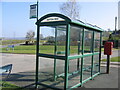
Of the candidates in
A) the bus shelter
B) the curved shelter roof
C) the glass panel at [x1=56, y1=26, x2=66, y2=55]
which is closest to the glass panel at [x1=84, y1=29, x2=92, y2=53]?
the bus shelter

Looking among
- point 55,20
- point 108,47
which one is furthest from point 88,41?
point 55,20

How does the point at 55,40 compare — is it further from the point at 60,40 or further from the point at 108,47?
the point at 108,47

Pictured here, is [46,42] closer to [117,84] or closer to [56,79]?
[56,79]

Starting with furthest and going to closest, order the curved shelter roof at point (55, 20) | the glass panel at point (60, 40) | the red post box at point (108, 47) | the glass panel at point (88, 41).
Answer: the red post box at point (108, 47), the glass panel at point (88, 41), the glass panel at point (60, 40), the curved shelter roof at point (55, 20)

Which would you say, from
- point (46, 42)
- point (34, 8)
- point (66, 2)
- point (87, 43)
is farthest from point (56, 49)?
point (66, 2)

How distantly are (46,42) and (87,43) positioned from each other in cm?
170

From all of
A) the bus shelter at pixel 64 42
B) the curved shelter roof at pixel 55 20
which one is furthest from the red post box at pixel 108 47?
the curved shelter roof at pixel 55 20

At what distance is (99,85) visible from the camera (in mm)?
4980

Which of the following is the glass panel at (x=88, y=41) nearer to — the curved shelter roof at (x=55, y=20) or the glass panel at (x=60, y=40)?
the glass panel at (x=60, y=40)

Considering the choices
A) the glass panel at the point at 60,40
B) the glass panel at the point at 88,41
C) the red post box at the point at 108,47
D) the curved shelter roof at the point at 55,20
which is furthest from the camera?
the red post box at the point at 108,47

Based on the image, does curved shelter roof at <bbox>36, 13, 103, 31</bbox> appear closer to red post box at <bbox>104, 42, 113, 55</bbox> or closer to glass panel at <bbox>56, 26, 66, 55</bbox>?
glass panel at <bbox>56, 26, 66, 55</bbox>

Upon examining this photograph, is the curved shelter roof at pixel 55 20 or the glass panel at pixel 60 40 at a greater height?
the curved shelter roof at pixel 55 20

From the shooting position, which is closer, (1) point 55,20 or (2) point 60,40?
(1) point 55,20

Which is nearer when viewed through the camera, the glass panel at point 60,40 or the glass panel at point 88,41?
the glass panel at point 60,40
